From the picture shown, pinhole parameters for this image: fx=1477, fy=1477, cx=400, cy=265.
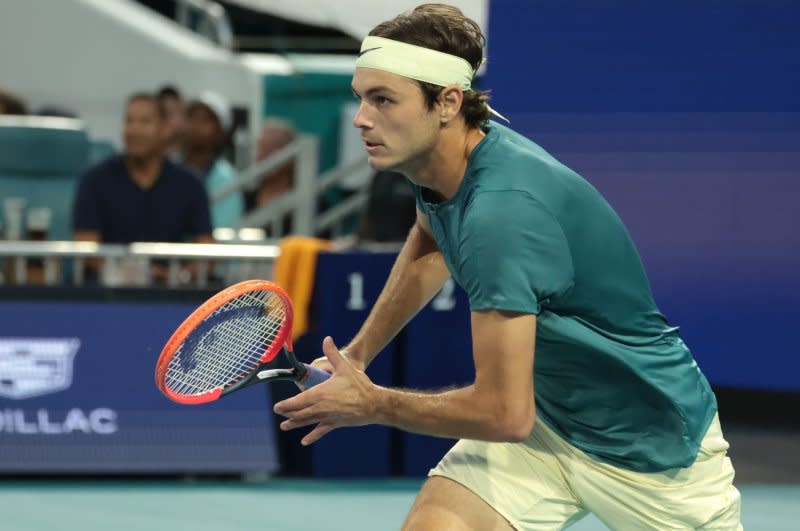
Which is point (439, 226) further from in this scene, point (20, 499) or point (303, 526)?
point (20, 499)

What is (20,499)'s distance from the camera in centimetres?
654

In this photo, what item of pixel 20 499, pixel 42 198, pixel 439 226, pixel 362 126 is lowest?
pixel 20 499

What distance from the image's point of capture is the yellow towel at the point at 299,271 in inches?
273

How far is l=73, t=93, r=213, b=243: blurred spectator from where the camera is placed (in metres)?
7.58

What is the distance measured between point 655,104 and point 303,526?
3.00 m

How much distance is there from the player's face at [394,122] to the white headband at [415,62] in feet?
0.07

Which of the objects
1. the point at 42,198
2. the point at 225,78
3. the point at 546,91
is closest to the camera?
the point at 546,91

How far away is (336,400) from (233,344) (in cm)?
59

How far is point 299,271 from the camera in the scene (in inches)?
274

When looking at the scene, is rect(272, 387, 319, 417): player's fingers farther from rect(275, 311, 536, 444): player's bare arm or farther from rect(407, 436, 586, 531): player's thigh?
rect(407, 436, 586, 531): player's thigh

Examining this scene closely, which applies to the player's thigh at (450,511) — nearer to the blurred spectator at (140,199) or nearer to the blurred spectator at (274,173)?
the blurred spectator at (140,199)

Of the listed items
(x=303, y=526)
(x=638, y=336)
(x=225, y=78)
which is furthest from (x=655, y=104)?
(x=225, y=78)

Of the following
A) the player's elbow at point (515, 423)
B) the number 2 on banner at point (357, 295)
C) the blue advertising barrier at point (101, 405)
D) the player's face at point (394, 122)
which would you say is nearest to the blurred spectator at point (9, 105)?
the blue advertising barrier at point (101, 405)

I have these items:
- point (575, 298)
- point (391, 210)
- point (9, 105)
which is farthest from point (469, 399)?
point (9, 105)
